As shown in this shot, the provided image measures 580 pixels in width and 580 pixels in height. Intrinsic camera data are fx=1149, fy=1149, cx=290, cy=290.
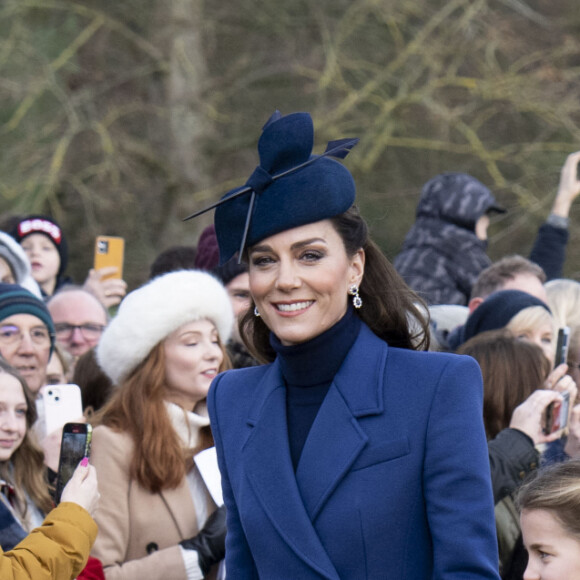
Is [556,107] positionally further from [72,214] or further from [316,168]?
[316,168]

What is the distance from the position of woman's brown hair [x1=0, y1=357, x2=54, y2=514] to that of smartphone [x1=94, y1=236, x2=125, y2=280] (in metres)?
2.20

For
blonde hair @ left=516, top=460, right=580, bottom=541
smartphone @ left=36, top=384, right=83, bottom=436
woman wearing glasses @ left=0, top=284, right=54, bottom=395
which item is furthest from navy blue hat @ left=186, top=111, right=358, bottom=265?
woman wearing glasses @ left=0, top=284, right=54, bottom=395

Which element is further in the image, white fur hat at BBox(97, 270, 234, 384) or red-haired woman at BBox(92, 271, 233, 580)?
white fur hat at BBox(97, 270, 234, 384)

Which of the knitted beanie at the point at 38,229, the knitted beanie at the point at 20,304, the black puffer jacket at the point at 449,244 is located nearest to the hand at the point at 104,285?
the knitted beanie at the point at 38,229

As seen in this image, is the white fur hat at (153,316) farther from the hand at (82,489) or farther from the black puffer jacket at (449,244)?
the black puffer jacket at (449,244)

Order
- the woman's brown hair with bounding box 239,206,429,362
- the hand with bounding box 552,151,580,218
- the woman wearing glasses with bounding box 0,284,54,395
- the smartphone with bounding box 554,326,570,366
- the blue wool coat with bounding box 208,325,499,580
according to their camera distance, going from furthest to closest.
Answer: the hand with bounding box 552,151,580,218 < the woman wearing glasses with bounding box 0,284,54,395 < the smartphone with bounding box 554,326,570,366 < the woman's brown hair with bounding box 239,206,429,362 < the blue wool coat with bounding box 208,325,499,580

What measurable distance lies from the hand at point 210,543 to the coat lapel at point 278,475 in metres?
1.38

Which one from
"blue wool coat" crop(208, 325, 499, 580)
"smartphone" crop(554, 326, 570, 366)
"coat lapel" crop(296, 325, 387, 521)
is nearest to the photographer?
"blue wool coat" crop(208, 325, 499, 580)

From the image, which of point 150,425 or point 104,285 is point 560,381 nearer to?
point 150,425

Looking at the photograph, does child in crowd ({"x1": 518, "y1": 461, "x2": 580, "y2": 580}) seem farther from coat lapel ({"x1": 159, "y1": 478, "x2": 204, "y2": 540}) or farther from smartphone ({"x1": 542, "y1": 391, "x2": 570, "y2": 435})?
coat lapel ({"x1": 159, "y1": 478, "x2": 204, "y2": 540})

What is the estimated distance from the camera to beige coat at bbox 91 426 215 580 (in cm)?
397

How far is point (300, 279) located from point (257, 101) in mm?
9907

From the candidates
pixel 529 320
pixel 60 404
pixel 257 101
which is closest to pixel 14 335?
pixel 60 404

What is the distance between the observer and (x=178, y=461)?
414 centimetres
